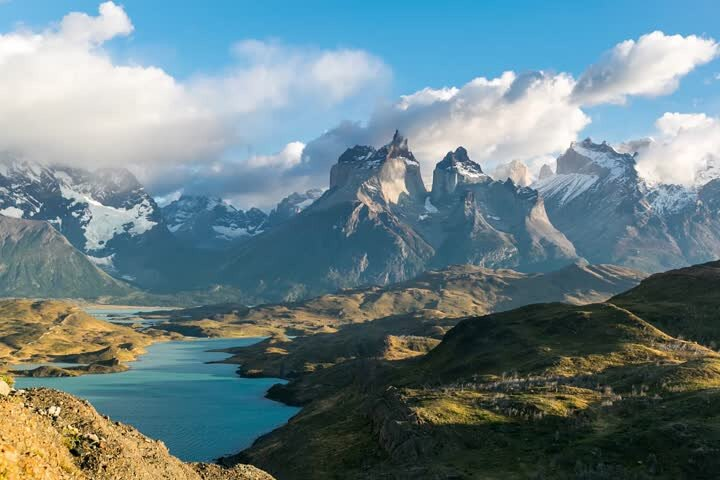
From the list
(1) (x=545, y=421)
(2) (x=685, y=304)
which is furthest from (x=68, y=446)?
(2) (x=685, y=304)

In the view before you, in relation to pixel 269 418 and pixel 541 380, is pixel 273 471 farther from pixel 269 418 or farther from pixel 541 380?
pixel 269 418

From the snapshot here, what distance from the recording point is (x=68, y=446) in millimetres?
39219

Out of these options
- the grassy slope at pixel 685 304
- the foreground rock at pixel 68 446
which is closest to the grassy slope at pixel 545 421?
the grassy slope at pixel 685 304

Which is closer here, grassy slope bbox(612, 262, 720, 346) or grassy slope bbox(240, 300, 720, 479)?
grassy slope bbox(240, 300, 720, 479)

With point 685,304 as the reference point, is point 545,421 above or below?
below

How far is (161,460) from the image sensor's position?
47.9 meters

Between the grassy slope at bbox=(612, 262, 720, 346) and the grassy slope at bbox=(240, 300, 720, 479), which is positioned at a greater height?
the grassy slope at bbox=(612, 262, 720, 346)

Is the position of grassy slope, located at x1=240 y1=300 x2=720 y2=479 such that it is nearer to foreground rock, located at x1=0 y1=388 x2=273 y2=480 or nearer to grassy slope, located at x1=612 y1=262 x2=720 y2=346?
grassy slope, located at x1=612 y1=262 x2=720 y2=346

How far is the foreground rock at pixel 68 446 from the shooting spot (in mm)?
33531

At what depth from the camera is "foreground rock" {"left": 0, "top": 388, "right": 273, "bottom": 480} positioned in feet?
110

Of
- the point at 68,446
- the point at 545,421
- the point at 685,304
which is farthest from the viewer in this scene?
the point at 685,304

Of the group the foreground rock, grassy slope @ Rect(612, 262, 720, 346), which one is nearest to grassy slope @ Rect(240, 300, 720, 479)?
grassy slope @ Rect(612, 262, 720, 346)

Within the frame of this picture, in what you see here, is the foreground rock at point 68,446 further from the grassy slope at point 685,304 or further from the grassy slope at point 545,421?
the grassy slope at point 685,304

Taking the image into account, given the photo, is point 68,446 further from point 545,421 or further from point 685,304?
point 685,304
